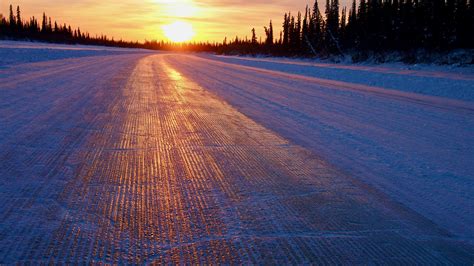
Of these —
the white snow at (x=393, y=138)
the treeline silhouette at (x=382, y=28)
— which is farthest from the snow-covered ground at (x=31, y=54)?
the treeline silhouette at (x=382, y=28)

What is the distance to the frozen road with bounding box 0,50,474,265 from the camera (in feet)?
9.87

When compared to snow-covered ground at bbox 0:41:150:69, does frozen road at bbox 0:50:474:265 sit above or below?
below

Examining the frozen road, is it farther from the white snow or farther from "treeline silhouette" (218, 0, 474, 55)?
"treeline silhouette" (218, 0, 474, 55)

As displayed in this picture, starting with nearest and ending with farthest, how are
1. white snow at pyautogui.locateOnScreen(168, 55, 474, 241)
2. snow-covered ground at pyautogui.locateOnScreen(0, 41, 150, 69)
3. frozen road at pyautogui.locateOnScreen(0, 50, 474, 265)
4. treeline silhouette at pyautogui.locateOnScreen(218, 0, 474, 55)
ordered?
frozen road at pyautogui.locateOnScreen(0, 50, 474, 265), white snow at pyautogui.locateOnScreen(168, 55, 474, 241), snow-covered ground at pyautogui.locateOnScreen(0, 41, 150, 69), treeline silhouette at pyautogui.locateOnScreen(218, 0, 474, 55)

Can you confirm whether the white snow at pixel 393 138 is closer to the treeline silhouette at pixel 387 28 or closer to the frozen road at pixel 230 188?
the frozen road at pixel 230 188

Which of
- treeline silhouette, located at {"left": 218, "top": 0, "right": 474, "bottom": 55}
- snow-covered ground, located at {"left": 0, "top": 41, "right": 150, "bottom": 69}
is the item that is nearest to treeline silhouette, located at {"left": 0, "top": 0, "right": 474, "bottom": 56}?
treeline silhouette, located at {"left": 218, "top": 0, "right": 474, "bottom": 55}

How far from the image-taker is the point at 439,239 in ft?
10.7

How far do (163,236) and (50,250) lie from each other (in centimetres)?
76

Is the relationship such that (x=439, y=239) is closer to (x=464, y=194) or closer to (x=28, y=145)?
(x=464, y=194)

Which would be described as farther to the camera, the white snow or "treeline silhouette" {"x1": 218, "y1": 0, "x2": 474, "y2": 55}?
"treeline silhouette" {"x1": 218, "y1": 0, "x2": 474, "y2": 55}

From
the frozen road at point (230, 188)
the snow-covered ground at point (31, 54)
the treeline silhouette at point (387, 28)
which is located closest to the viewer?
the frozen road at point (230, 188)

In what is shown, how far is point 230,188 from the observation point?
4266 millimetres

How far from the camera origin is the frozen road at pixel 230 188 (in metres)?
3.01

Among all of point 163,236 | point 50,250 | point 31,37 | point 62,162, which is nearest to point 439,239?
point 163,236
